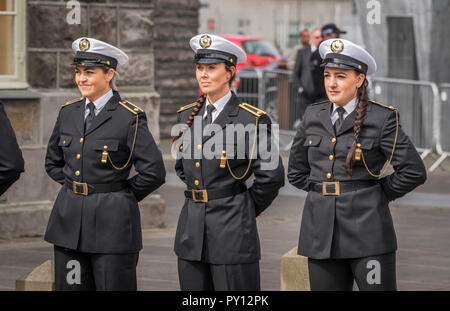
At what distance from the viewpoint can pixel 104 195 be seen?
6.15m

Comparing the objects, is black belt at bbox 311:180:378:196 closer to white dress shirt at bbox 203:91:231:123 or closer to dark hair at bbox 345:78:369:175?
dark hair at bbox 345:78:369:175

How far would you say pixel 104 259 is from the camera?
606cm

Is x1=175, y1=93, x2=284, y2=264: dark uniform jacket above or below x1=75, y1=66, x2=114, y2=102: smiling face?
below

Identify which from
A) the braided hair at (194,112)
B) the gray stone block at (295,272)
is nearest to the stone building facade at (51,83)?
the gray stone block at (295,272)

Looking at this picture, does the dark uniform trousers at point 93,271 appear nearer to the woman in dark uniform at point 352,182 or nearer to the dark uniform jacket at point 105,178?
the dark uniform jacket at point 105,178

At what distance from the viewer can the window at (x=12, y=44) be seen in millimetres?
10281

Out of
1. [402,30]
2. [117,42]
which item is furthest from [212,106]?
[402,30]

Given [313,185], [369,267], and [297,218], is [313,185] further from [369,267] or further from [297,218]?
[297,218]

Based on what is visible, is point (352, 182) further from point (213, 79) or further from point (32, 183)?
point (32, 183)

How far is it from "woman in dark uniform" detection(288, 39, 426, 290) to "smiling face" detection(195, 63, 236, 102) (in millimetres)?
543

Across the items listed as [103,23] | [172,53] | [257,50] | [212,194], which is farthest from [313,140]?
[257,50]

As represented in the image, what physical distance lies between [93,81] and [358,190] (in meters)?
1.58

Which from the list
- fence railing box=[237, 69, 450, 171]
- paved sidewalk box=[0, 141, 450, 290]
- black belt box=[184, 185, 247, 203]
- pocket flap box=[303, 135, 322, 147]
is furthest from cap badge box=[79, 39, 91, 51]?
fence railing box=[237, 69, 450, 171]

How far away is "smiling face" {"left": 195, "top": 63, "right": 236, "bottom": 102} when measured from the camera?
19.6ft
